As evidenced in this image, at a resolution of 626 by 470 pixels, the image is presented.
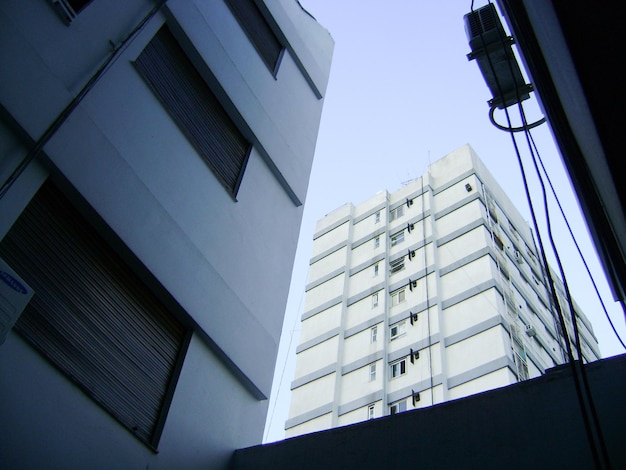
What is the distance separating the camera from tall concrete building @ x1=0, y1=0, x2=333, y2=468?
4852 millimetres

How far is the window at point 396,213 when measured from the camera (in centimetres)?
3488

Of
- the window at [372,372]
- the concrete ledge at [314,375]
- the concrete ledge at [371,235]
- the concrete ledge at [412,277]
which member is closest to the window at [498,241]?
the concrete ledge at [412,277]

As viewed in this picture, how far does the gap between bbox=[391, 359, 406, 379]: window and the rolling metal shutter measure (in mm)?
21466

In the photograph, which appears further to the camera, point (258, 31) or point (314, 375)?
point (314, 375)

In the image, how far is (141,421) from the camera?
5.61 m

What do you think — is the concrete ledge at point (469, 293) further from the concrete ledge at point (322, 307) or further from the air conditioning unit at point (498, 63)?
the air conditioning unit at point (498, 63)

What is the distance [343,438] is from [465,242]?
2493 centimetres

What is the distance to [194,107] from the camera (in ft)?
25.6

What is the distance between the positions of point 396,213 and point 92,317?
101 ft

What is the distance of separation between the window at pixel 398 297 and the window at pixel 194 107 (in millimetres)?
22426

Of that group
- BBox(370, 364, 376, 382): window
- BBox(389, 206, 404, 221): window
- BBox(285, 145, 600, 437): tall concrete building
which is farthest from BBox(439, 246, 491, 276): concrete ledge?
BBox(389, 206, 404, 221): window

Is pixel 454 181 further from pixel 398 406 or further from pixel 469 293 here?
pixel 398 406

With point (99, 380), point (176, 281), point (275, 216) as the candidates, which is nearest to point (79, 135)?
point (176, 281)

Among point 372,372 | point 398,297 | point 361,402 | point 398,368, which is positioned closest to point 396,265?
point 398,297
